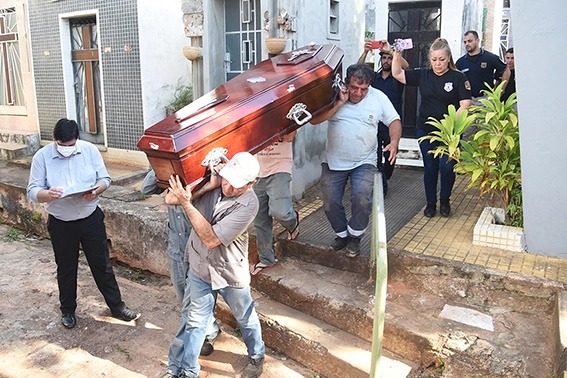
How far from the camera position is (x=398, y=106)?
17.5ft

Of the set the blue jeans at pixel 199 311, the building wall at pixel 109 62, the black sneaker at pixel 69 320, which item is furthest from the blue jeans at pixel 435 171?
the building wall at pixel 109 62

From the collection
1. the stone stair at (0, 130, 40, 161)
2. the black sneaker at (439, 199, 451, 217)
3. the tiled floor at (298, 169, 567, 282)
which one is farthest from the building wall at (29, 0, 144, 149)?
the black sneaker at (439, 199, 451, 217)

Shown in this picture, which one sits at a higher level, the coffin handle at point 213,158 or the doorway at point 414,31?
the doorway at point 414,31

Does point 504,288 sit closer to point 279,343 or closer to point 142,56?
point 279,343

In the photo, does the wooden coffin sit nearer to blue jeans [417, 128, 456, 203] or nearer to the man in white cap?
the man in white cap

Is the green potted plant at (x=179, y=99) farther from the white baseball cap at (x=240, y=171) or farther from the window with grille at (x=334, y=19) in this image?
the white baseball cap at (x=240, y=171)

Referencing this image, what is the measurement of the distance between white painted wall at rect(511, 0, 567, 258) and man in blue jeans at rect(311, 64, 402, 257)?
0.94 metres

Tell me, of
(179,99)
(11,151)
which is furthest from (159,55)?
(11,151)

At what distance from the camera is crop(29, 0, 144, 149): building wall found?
22.9ft

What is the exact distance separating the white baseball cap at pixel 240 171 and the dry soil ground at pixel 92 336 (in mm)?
1405

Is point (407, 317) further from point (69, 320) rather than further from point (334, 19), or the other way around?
point (334, 19)

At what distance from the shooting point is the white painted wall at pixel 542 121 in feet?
11.3

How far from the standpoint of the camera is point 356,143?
379 cm

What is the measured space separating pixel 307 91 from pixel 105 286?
2.21 meters
